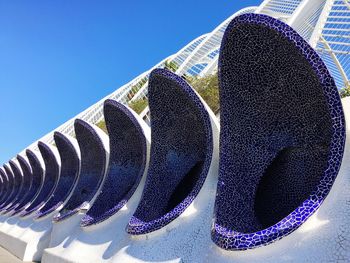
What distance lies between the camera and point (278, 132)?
672 centimetres

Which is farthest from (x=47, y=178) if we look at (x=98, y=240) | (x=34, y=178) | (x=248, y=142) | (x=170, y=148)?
(x=248, y=142)

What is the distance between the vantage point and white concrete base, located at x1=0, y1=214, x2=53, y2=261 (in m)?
13.5

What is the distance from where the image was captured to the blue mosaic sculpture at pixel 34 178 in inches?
795

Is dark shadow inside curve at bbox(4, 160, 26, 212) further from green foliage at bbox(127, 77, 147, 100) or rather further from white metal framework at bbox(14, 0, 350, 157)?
green foliage at bbox(127, 77, 147, 100)

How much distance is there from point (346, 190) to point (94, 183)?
392 inches

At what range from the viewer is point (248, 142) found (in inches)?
273

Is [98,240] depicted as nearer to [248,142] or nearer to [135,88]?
[248,142]

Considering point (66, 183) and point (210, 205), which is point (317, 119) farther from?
point (66, 183)

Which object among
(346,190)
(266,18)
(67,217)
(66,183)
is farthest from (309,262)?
(66,183)

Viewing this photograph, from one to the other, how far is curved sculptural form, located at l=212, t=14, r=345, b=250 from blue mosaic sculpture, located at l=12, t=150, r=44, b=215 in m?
14.9

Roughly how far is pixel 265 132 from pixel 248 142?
1.01 ft

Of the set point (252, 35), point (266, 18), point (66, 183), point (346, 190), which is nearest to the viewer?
point (346, 190)

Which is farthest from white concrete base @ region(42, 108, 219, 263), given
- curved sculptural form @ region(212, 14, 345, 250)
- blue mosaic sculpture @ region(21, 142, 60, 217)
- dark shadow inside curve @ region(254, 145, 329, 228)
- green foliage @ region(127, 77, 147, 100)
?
green foliage @ region(127, 77, 147, 100)

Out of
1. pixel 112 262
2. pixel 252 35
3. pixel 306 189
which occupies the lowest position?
pixel 112 262
